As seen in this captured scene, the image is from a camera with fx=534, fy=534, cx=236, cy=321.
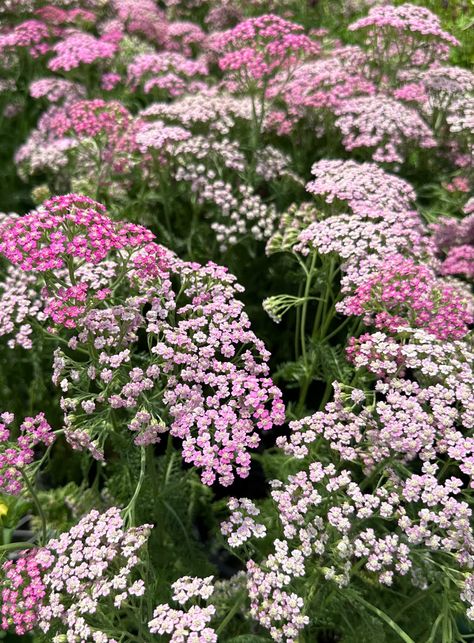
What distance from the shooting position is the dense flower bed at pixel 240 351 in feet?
6.27

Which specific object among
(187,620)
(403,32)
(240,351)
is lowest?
(187,620)

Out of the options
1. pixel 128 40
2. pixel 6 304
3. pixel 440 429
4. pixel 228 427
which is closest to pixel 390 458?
pixel 440 429

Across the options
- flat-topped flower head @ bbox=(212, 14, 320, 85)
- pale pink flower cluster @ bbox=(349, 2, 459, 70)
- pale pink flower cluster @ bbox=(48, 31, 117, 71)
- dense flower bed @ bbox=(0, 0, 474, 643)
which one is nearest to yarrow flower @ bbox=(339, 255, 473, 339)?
dense flower bed @ bbox=(0, 0, 474, 643)

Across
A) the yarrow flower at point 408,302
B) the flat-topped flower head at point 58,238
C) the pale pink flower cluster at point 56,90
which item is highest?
the flat-topped flower head at point 58,238

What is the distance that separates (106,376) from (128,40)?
15.2 ft

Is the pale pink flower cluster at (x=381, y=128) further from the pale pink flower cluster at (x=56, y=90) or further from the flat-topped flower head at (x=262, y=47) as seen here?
the pale pink flower cluster at (x=56, y=90)

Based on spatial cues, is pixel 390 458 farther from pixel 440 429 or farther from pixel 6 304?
pixel 6 304

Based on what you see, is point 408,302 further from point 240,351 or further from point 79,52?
point 79,52

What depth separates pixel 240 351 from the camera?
2.38m

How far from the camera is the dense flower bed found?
1911 mm

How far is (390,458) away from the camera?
2.04 meters

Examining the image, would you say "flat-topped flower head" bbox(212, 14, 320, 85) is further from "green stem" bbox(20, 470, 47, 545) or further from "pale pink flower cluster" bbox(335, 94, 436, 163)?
"green stem" bbox(20, 470, 47, 545)

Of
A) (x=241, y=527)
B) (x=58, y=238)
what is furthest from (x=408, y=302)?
(x=58, y=238)

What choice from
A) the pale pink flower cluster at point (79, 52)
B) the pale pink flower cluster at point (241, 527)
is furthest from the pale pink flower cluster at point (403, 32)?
the pale pink flower cluster at point (241, 527)
